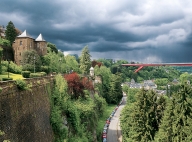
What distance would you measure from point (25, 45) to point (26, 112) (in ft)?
88.6

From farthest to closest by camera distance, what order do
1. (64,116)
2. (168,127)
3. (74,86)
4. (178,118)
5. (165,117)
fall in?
1. (74,86)
2. (64,116)
3. (165,117)
4. (168,127)
5. (178,118)

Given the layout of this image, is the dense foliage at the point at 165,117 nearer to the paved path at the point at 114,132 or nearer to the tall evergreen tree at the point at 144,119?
the tall evergreen tree at the point at 144,119

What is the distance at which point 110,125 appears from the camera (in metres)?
48.0

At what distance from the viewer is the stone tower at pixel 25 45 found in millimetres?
41312

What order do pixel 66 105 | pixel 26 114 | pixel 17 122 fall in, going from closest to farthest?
1. pixel 17 122
2. pixel 26 114
3. pixel 66 105

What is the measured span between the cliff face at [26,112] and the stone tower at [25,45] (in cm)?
2049

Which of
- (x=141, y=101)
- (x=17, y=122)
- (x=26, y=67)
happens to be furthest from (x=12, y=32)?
(x=17, y=122)

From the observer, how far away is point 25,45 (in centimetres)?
4131

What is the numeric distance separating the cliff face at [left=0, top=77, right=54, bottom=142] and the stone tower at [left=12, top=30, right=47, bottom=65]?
807 inches

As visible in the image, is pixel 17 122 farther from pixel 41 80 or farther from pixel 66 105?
pixel 66 105

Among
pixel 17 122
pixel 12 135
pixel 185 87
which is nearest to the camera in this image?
pixel 12 135

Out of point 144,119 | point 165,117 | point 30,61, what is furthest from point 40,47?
point 165,117

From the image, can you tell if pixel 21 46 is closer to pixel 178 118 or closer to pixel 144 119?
pixel 144 119

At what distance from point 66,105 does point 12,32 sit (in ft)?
97.5
